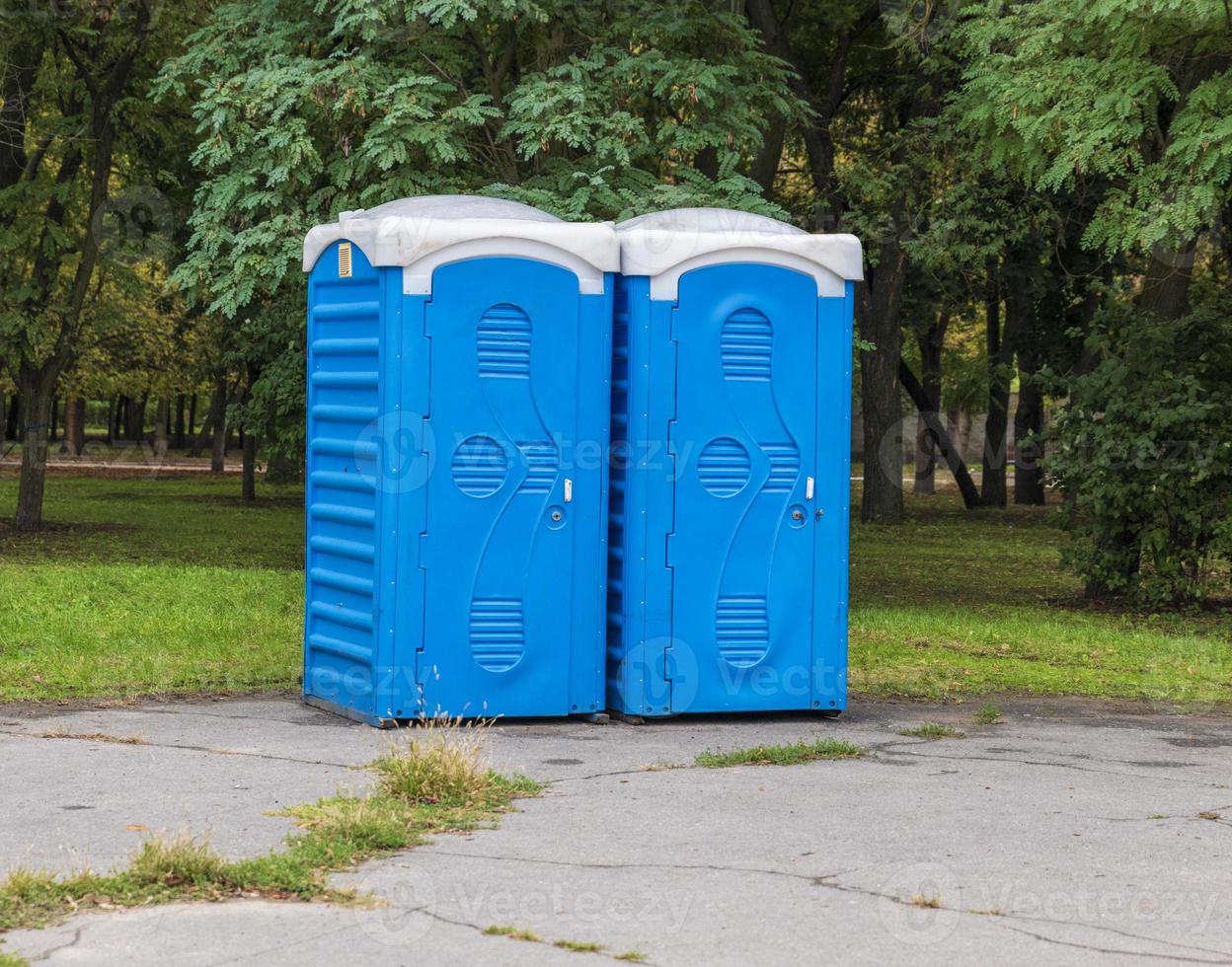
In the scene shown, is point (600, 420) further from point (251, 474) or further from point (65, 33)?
point (251, 474)

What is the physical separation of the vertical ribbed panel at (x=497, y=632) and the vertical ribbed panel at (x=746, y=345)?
1.53 m

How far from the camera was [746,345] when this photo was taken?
8.43 metres

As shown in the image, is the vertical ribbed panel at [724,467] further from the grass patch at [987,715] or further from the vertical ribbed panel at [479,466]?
the grass patch at [987,715]

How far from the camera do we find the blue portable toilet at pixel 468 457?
26.2 ft

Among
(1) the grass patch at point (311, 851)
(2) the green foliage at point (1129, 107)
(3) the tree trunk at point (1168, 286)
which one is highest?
(2) the green foliage at point (1129, 107)

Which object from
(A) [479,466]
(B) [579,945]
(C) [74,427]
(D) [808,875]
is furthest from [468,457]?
(C) [74,427]

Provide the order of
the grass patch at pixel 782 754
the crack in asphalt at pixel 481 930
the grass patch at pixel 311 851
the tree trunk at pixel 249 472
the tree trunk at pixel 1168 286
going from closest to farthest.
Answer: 1. the crack in asphalt at pixel 481 930
2. the grass patch at pixel 311 851
3. the grass patch at pixel 782 754
4. the tree trunk at pixel 1168 286
5. the tree trunk at pixel 249 472

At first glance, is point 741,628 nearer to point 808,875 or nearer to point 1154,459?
point 808,875

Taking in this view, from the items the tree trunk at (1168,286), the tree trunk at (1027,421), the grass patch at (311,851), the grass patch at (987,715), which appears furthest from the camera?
the tree trunk at (1027,421)

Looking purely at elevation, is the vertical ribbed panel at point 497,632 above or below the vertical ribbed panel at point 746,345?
below

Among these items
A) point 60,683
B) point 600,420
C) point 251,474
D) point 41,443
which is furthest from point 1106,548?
point 251,474

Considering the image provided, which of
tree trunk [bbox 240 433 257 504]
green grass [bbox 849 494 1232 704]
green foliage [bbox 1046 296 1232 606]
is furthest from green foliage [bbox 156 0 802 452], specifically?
tree trunk [bbox 240 433 257 504]

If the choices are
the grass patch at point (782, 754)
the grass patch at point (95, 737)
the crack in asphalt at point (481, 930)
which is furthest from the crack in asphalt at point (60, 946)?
the grass patch at point (782, 754)

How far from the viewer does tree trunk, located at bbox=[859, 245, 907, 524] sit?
89.7 ft
